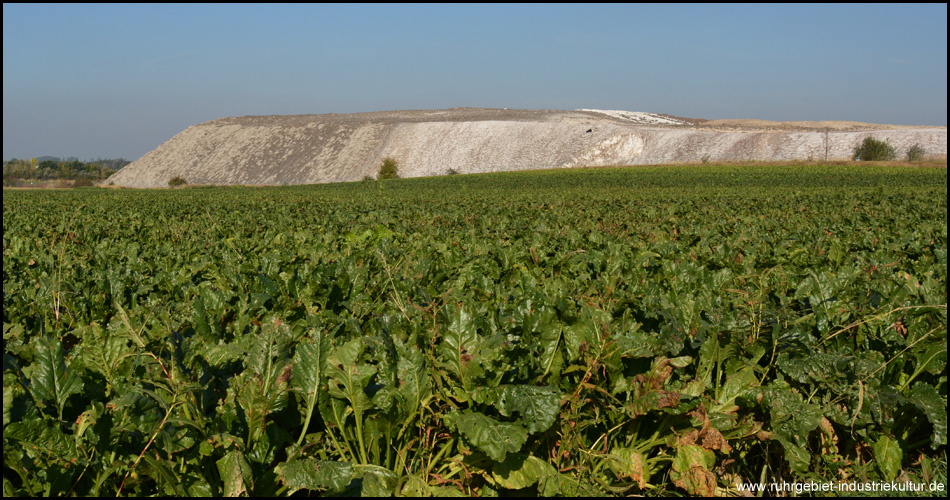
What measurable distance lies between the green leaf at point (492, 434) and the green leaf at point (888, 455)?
1.74 meters

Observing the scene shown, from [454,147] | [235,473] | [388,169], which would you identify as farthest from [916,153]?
[235,473]

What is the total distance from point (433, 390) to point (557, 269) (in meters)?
2.98

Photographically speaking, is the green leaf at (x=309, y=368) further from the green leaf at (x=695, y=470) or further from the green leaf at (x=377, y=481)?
the green leaf at (x=695, y=470)

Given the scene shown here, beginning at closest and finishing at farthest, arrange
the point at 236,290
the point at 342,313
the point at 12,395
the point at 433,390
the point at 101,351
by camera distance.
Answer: the point at 12,395 < the point at 101,351 < the point at 433,390 < the point at 342,313 < the point at 236,290

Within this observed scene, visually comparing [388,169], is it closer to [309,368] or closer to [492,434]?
[309,368]

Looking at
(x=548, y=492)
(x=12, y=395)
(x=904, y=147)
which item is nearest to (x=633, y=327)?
(x=548, y=492)

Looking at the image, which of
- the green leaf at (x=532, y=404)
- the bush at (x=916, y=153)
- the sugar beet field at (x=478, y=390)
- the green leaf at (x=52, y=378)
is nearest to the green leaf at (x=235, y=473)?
the sugar beet field at (x=478, y=390)

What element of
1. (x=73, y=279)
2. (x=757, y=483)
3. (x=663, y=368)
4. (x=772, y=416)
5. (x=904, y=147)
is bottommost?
(x=757, y=483)

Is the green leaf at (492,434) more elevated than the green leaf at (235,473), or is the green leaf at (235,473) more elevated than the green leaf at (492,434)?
the green leaf at (492,434)

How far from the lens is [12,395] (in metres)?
2.22

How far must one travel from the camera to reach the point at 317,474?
89.7 inches

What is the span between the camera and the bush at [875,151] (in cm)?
6756

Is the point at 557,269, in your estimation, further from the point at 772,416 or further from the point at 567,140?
the point at 567,140

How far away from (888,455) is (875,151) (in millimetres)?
78540
